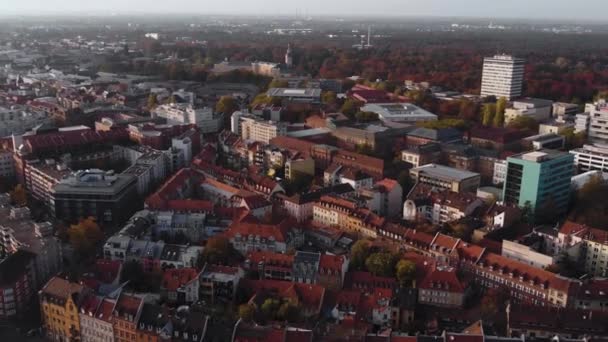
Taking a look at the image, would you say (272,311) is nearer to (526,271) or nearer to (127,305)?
(127,305)

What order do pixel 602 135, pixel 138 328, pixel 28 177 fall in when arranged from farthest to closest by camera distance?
pixel 602 135, pixel 28 177, pixel 138 328

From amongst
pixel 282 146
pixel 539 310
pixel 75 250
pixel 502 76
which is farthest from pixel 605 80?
pixel 75 250

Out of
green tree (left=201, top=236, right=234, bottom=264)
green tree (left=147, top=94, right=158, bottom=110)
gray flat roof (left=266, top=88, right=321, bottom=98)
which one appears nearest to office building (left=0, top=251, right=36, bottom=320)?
green tree (left=201, top=236, right=234, bottom=264)

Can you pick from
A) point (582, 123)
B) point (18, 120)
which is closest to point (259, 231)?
point (582, 123)

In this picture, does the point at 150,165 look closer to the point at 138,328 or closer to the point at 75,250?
the point at 75,250

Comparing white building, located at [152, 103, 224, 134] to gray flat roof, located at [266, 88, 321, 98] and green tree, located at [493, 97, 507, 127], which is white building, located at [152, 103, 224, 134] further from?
green tree, located at [493, 97, 507, 127]

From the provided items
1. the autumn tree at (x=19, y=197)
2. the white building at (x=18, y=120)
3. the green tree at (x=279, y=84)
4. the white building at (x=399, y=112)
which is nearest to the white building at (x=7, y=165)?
the autumn tree at (x=19, y=197)
